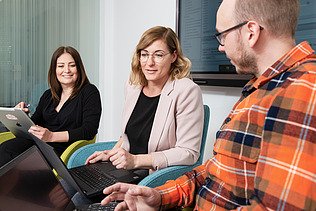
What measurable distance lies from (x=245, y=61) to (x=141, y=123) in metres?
1.00

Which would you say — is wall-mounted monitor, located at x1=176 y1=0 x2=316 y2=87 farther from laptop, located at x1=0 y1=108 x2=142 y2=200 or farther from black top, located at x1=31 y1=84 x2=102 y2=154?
laptop, located at x1=0 y1=108 x2=142 y2=200

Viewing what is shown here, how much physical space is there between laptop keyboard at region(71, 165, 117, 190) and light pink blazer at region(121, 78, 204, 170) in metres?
0.24

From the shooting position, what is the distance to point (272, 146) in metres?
0.84

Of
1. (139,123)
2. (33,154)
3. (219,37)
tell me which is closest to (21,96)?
(139,123)

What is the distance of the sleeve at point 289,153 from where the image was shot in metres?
0.79

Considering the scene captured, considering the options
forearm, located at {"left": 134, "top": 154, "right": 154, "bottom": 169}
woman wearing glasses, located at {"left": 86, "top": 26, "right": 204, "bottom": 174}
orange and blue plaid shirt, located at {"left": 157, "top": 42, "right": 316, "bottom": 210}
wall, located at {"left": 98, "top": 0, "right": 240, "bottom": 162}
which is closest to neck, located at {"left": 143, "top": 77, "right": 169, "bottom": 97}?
woman wearing glasses, located at {"left": 86, "top": 26, "right": 204, "bottom": 174}

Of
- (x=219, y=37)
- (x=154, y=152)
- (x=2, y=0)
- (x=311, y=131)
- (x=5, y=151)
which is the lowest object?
(x=5, y=151)

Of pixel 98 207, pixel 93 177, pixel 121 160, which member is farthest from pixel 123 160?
pixel 98 207

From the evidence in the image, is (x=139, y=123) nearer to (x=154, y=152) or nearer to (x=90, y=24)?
(x=154, y=152)

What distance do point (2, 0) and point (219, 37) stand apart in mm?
2934

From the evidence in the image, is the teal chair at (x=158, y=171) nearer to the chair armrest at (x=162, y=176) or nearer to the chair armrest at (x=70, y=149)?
the chair armrest at (x=162, y=176)

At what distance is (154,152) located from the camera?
181 cm

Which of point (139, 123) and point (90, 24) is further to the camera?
point (90, 24)

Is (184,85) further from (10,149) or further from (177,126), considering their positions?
(10,149)
